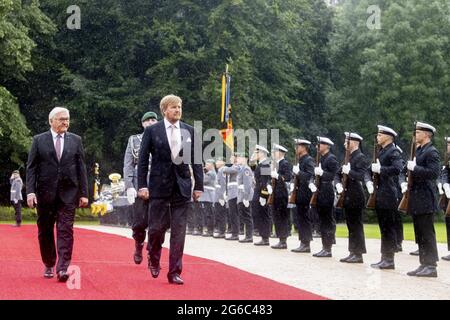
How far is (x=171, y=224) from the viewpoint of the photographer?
35.2 feet

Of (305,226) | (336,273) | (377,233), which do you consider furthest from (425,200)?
(377,233)

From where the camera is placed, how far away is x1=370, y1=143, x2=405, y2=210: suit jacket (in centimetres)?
1328

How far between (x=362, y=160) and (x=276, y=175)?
4156mm

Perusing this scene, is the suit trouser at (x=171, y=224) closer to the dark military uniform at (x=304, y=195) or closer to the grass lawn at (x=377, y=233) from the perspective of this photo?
the dark military uniform at (x=304, y=195)

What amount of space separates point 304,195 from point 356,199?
2463 millimetres

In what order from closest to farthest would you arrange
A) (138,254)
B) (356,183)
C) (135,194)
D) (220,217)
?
(135,194) < (138,254) < (356,183) < (220,217)

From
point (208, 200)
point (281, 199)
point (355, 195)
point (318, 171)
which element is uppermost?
point (208, 200)

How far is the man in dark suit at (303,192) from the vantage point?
55.8ft

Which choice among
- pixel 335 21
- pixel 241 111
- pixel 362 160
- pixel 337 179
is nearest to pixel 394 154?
pixel 362 160

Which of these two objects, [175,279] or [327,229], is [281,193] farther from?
[175,279]

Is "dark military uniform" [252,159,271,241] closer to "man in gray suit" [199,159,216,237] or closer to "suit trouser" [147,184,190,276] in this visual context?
"man in gray suit" [199,159,216,237]

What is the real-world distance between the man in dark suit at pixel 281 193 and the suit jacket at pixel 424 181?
613 cm

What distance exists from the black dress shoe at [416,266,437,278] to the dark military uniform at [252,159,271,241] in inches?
279

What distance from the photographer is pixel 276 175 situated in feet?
61.0
